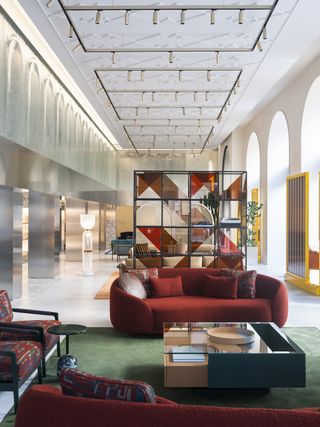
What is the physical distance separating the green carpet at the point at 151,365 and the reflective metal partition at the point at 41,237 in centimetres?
625

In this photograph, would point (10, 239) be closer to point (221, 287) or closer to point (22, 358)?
point (221, 287)

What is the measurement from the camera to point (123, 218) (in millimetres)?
24875

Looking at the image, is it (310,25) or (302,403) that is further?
(310,25)

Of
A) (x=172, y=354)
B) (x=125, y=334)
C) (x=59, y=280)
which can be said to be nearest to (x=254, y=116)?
(x=59, y=280)

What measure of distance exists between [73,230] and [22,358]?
13.1m

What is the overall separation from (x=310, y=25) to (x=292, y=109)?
5.37 metres

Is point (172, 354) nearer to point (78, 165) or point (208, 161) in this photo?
point (78, 165)

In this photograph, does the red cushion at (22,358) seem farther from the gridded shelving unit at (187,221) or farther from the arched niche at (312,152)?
the arched niche at (312,152)

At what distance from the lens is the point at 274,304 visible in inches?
262

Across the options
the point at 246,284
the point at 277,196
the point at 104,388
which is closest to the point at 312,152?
the point at 277,196

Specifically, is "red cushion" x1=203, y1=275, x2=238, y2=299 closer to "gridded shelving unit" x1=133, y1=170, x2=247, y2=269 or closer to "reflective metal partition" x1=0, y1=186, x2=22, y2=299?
"gridded shelving unit" x1=133, y1=170, x2=247, y2=269

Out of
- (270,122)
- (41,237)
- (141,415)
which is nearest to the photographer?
(141,415)

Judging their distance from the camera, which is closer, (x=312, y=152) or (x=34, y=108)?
(x=34, y=108)

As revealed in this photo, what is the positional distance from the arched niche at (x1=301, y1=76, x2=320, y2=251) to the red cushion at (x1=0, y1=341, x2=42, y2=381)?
820 centimetres
